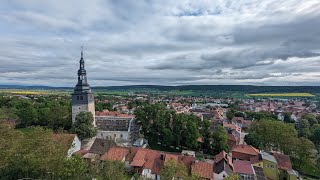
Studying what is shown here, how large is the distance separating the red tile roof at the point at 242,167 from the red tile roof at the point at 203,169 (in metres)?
3.92

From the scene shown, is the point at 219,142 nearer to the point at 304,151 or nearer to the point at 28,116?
the point at 304,151

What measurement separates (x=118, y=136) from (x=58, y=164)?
29.7m

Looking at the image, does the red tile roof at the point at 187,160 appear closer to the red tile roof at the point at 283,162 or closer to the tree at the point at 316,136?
the red tile roof at the point at 283,162

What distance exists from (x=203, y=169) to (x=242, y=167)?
232 inches

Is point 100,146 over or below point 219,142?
over

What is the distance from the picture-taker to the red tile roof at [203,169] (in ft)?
97.9

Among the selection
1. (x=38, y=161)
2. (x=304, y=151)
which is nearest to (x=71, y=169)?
(x=38, y=161)

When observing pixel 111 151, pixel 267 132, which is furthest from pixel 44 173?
pixel 267 132

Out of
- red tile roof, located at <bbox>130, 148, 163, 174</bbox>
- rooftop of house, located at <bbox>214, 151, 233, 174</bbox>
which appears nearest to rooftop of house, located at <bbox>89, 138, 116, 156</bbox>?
red tile roof, located at <bbox>130, 148, 163, 174</bbox>

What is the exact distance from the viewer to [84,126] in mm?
40188

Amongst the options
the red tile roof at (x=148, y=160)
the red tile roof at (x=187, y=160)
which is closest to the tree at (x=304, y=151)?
the red tile roof at (x=187, y=160)


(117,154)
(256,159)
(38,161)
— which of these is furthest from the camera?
(256,159)

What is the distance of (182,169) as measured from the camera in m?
20.7

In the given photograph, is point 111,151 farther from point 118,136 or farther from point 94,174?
point 118,136
